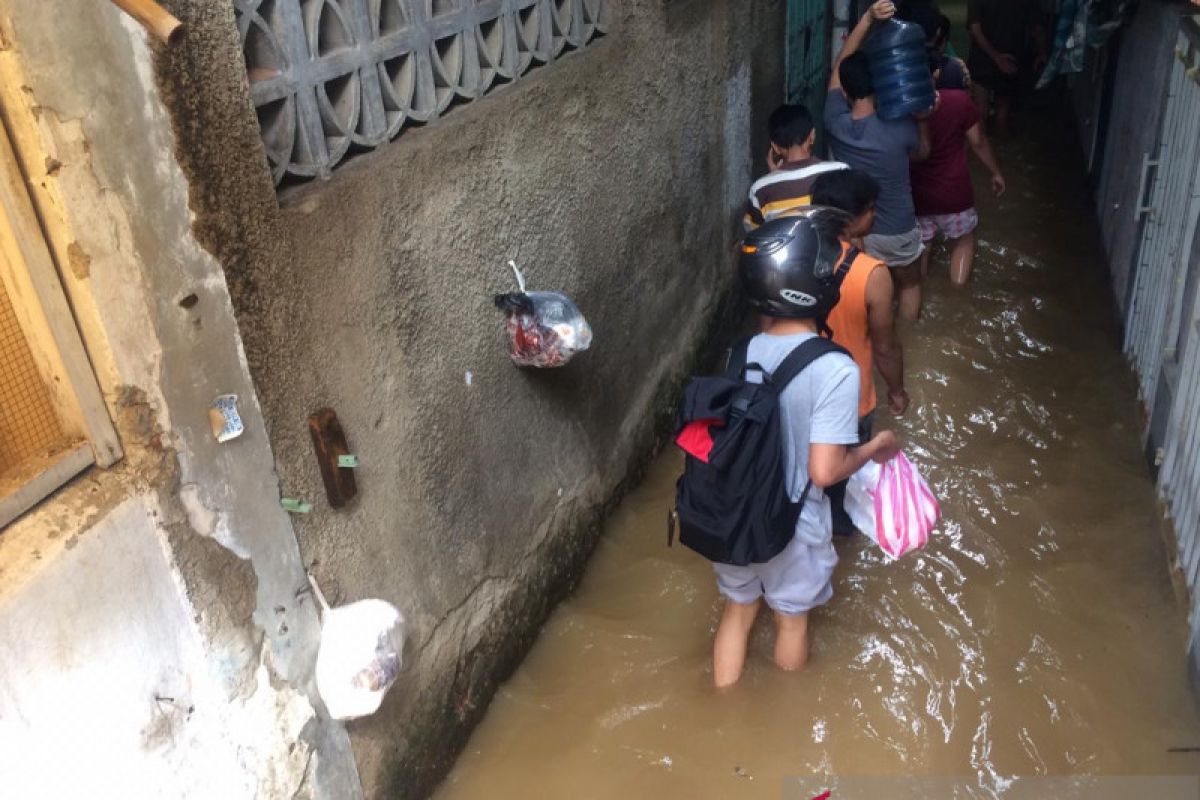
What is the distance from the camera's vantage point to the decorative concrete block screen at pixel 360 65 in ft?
7.65

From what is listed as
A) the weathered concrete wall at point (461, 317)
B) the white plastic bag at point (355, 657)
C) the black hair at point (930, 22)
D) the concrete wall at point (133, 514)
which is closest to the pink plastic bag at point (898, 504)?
the weathered concrete wall at point (461, 317)

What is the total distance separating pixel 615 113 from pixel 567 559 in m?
1.74

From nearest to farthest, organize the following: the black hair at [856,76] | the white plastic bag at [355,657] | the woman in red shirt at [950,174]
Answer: the white plastic bag at [355,657] → the black hair at [856,76] → the woman in red shirt at [950,174]

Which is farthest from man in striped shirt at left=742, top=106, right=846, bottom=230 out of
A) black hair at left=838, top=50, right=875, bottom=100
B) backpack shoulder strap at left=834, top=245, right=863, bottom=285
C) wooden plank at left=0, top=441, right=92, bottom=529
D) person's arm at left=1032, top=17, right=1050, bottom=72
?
person's arm at left=1032, top=17, right=1050, bottom=72

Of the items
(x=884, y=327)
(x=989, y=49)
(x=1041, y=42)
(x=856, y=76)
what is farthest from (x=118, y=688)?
(x=1041, y=42)

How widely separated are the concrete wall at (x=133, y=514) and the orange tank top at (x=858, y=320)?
1.97 meters

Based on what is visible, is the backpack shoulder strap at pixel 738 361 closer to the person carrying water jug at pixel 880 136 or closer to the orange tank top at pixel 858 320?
the orange tank top at pixel 858 320

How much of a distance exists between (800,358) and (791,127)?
1.80 m

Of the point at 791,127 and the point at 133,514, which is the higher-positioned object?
the point at 133,514

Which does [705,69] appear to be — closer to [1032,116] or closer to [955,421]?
[955,421]

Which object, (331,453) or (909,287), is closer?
(331,453)

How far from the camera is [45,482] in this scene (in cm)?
184

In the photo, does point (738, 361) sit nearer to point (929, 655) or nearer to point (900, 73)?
point (929, 655)

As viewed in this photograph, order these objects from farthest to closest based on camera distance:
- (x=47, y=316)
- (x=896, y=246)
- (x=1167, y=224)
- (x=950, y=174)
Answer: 1. (x=950, y=174)
2. (x=896, y=246)
3. (x=1167, y=224)
4. (x=47, y=316)
